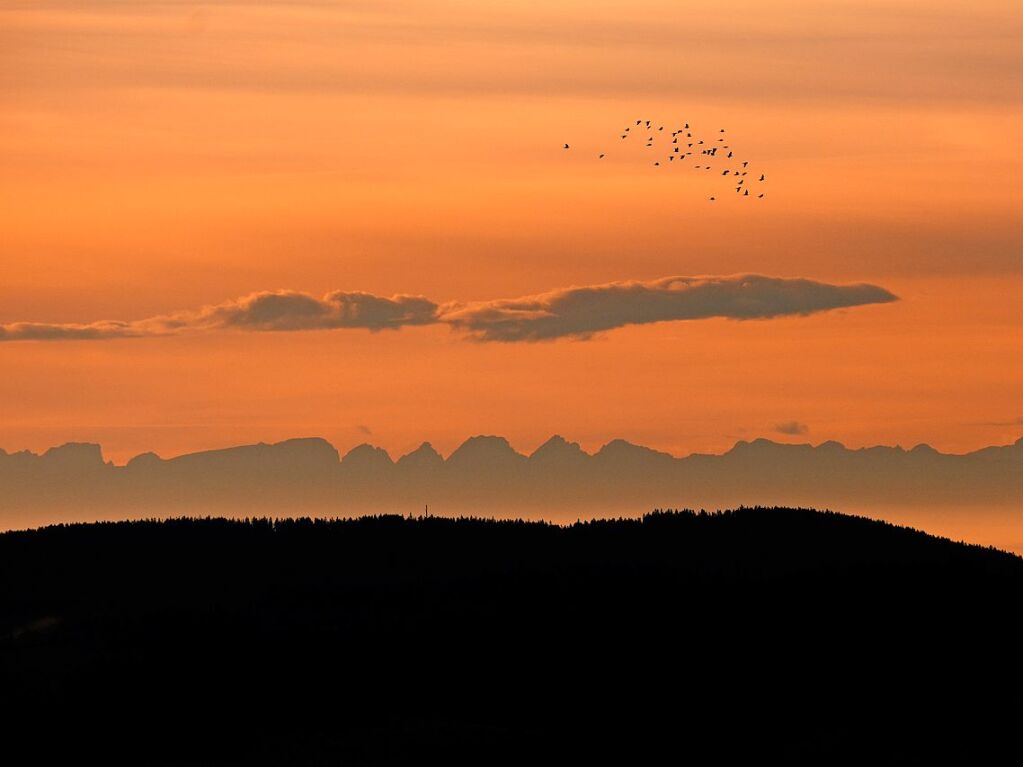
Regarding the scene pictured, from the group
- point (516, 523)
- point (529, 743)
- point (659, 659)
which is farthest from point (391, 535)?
point (529, 743)

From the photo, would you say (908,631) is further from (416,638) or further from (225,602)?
(225,602)

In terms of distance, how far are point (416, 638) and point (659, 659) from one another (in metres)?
11.2

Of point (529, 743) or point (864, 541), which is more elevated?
point (864, 541)

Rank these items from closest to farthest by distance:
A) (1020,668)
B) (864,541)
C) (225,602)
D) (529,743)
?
(529,743)
(1020,668)
(225,602)
(864,541)

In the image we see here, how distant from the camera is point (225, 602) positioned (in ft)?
340

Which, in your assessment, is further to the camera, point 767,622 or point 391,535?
point 391,535

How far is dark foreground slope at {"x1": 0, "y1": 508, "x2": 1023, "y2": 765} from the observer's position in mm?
88562

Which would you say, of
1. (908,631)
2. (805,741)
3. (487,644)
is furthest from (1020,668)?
(487,644)

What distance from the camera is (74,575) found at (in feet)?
361

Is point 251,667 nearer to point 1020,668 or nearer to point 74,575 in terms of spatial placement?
point 74,575

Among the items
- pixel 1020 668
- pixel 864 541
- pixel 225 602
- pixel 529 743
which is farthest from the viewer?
pixel 864 541

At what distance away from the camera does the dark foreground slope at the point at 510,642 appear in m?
88.6

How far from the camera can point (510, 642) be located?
327 ft

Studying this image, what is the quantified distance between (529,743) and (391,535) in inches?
1238
